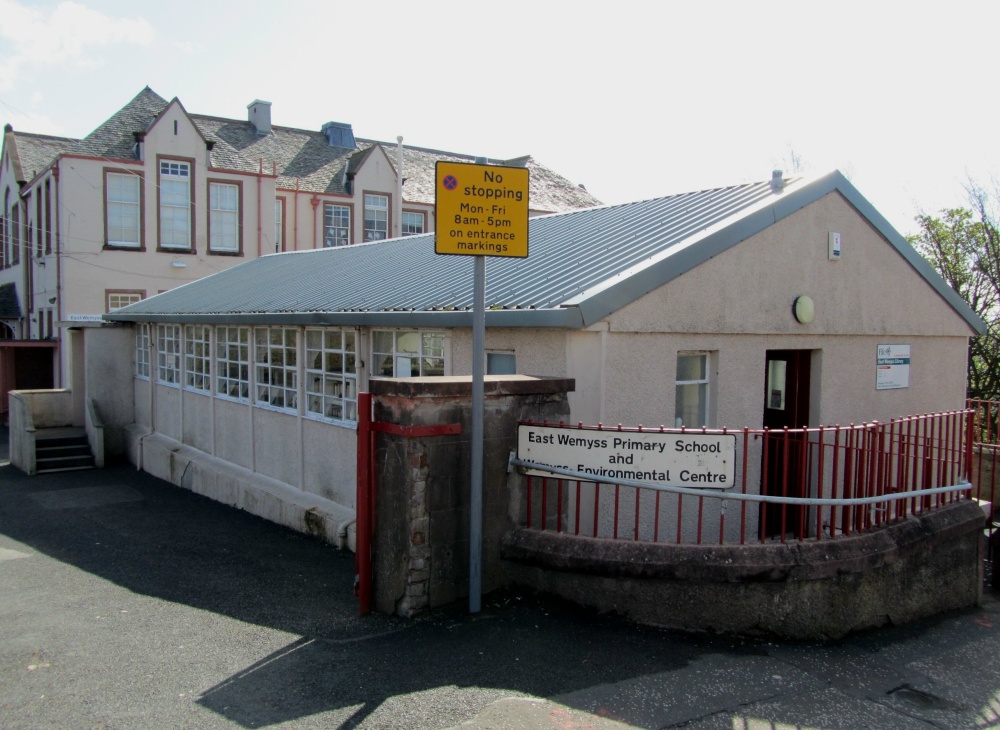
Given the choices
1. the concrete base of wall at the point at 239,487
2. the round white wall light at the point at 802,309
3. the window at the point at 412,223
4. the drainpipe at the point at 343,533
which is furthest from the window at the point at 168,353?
the window at the point at 412,223

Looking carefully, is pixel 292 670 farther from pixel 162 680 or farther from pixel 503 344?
pixel 503 344

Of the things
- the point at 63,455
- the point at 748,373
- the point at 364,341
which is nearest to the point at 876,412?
the point at 748,373

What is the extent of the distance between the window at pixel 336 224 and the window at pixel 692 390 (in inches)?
850

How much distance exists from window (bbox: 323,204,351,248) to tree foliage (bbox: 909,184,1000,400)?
17.4 metres

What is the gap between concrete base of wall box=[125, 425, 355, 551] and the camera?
962 centimetres

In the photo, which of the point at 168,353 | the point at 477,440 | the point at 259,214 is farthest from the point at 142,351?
the point at 477,440

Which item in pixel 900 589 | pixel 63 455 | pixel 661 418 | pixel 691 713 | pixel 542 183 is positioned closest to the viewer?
pixel 691 713

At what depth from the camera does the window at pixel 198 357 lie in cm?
Result: 1384

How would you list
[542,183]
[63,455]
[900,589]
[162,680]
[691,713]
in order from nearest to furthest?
[691,713]
[162,680]
[900,589]
[63,455]
[542,183]

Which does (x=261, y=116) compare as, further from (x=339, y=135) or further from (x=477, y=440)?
(x=477, y=440)

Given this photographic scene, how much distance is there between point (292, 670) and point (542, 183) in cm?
2983

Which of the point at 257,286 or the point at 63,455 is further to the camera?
the point at 63,455

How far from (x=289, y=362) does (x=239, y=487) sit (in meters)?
2.00

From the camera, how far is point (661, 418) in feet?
25.9
